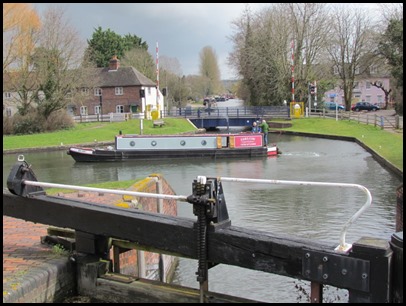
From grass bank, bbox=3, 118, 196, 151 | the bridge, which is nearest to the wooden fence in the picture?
the bridge

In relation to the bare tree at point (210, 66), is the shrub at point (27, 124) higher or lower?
lower

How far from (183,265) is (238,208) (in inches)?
165

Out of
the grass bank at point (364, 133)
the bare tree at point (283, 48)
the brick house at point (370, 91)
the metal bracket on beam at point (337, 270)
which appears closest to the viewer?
the metal bracket on beam at point (337, 270)

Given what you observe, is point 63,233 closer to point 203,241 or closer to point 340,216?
point 203,241

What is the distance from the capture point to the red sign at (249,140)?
84.8 ft

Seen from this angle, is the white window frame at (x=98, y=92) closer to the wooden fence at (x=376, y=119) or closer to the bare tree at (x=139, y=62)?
the bare tree at (x=139, y=62)

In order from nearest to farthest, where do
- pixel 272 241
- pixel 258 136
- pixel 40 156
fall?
pixel 272 241, pixel 258 136, pixel 40 156

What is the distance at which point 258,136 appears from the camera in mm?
26000

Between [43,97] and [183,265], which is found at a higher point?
[43,97]

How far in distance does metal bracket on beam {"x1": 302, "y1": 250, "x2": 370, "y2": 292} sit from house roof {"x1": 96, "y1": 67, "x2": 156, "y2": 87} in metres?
52.5

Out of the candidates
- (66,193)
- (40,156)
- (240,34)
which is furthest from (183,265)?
(240,34)

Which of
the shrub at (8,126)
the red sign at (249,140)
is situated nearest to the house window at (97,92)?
the shrub at (8,126)

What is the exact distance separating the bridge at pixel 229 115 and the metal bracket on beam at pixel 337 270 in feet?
126

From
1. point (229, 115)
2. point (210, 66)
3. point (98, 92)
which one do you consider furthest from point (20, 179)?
point (210, 66)
